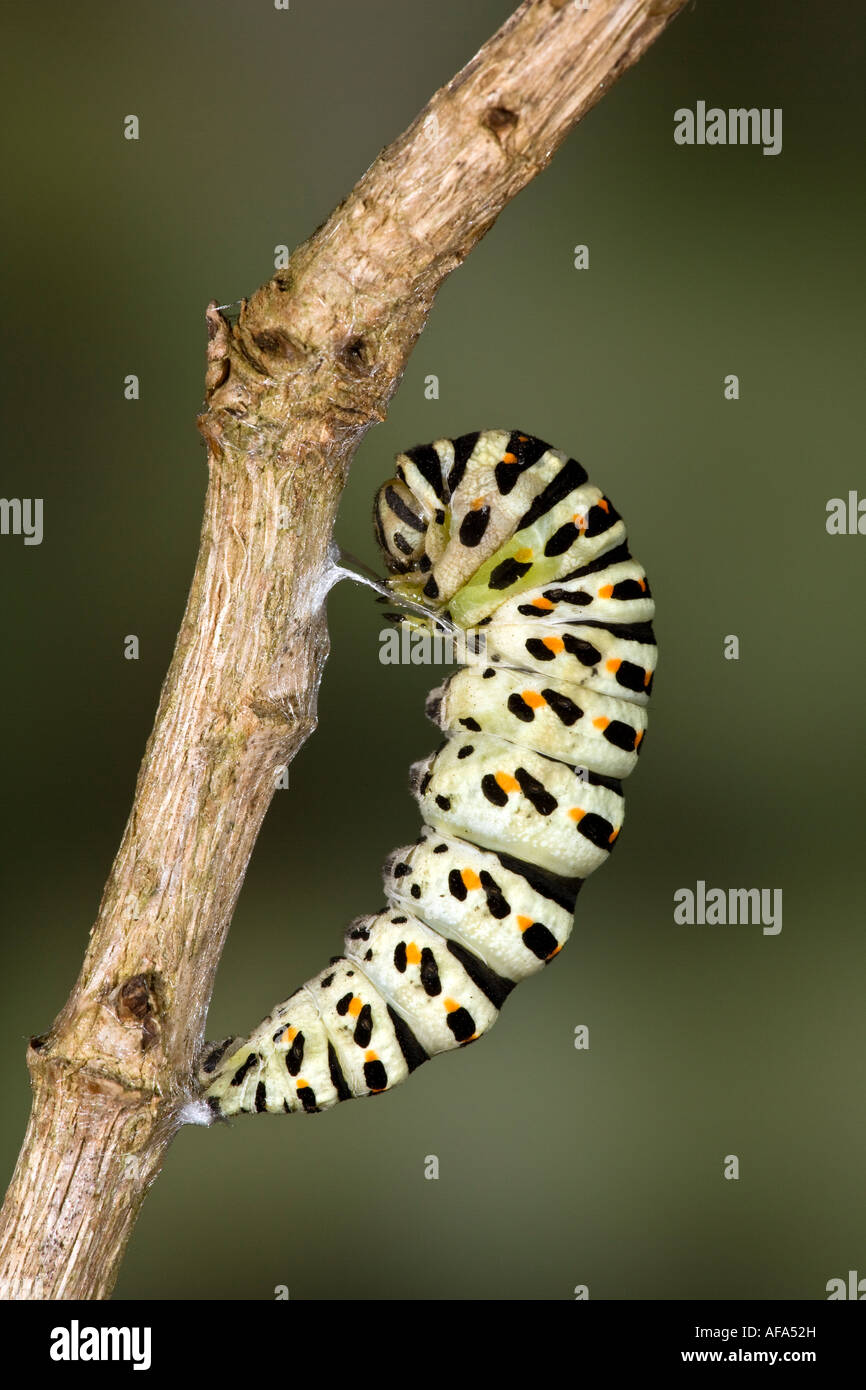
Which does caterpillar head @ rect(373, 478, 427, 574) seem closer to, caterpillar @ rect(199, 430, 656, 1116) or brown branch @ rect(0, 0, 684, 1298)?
caterpillar @ rect(199, 430, 656, 1116)

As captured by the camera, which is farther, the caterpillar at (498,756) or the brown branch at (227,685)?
the caterpillar at (498,756)

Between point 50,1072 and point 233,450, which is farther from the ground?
point 233,450

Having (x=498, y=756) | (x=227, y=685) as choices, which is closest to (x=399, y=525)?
(x=498, y=756)

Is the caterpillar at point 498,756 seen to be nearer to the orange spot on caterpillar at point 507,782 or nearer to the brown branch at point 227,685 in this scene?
the orange spot on caterpillar at point 507,782

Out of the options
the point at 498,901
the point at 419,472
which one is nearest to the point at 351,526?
the point at 419,472

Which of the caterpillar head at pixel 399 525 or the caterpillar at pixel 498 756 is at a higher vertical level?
the caterpillar head at pixel 399 525

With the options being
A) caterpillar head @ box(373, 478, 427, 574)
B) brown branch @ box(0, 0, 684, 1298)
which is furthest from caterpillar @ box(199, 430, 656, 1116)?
brown branch @ box(0, 0, 684, 1298)

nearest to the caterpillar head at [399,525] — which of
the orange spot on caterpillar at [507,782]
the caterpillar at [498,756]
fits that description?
the caterpillar at [498,756]
